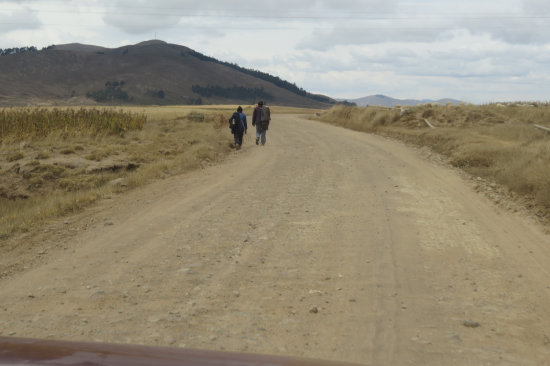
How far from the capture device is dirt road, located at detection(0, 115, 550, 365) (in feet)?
14.2

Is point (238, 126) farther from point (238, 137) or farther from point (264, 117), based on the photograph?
point (264, 117)

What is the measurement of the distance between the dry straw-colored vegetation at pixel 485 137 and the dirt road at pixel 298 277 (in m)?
1.39

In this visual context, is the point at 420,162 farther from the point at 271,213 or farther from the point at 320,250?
the point at 320,250

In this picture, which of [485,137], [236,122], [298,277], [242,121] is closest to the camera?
[298,277]

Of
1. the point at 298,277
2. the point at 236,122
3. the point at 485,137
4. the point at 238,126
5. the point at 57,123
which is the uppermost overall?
the point at 485,137

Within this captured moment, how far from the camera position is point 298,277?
19.4 feet

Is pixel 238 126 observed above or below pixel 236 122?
below

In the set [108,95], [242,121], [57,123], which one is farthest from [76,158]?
[108,95]

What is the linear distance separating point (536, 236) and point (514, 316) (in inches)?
151

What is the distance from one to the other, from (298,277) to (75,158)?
41.8ft

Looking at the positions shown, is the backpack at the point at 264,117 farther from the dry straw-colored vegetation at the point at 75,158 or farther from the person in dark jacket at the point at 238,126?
the dry straw-colored vegetation at the point at 75,158

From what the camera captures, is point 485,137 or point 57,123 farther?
point 57,123

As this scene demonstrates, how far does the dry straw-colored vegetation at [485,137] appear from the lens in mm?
11289

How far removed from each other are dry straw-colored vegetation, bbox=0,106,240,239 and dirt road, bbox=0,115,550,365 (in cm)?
147
